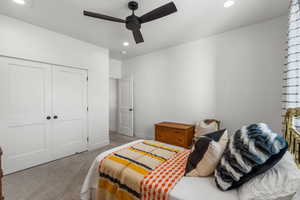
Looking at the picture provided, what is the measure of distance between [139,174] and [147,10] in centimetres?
232

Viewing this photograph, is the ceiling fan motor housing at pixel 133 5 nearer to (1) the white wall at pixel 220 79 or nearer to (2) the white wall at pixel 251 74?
(1) the white wall at pixel 220 79

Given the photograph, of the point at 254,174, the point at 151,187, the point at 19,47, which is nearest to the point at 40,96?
the point at 19,47

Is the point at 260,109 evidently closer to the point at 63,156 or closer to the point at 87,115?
the point at 87,115

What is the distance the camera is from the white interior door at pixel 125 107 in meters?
4.53

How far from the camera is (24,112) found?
248 centimetres

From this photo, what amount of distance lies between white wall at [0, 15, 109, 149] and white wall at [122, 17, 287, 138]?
1258 mm

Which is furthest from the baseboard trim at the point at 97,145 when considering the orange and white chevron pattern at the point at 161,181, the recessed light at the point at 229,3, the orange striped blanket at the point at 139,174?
the recessed light at the point at 229,3

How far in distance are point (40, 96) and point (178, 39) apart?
3.28 meters

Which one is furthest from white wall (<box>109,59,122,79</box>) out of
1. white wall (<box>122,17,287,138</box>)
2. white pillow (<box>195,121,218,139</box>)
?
white pillow (<box>195,121,218,139</box>)

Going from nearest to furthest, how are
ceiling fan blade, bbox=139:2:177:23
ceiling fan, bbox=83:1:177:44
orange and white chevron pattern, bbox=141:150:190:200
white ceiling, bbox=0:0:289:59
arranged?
1. orange and white chevron pattern, bbox=141:150:190:200
2. ceiling fan blade, bbox=139:2:177:23
3. ceiling fan, bbox=83:1:177:44
4. white ceiling, bbox=0:0:289:59

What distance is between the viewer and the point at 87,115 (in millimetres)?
3398

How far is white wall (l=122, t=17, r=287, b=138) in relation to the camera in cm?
236

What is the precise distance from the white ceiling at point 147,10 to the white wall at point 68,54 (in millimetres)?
180

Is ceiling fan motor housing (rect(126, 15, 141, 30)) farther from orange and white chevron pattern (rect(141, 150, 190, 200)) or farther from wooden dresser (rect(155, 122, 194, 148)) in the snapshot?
wooden dresser (rect(155, 122, 194, 148))
